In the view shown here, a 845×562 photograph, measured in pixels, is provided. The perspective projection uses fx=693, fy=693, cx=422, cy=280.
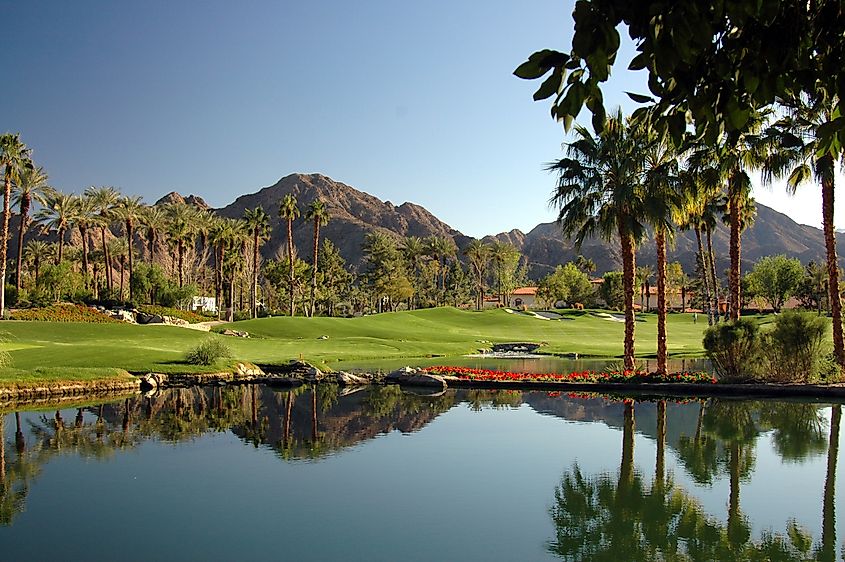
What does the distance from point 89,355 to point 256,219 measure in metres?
57.8

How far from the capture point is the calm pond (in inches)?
429

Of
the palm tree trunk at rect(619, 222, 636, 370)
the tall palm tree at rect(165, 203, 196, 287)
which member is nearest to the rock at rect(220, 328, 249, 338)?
the tall palm tree at rect(165, 203, 196, 287)

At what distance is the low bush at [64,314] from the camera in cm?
5981

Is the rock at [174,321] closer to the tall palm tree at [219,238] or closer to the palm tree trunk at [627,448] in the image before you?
the tall palm tree at [219,238]

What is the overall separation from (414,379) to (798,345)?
16.2m

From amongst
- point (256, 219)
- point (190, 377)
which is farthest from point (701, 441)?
point (256, 219)

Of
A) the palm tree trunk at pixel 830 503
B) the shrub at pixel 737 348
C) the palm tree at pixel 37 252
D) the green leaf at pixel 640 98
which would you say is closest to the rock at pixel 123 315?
the palm tree at pixel 37 252

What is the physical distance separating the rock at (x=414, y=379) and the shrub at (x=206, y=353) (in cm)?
970

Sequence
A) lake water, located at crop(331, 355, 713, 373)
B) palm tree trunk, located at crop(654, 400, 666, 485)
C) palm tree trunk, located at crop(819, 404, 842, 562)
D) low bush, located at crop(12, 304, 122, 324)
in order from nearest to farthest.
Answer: palm tree trunk, located at crop(819, 404, 842, 562) → palm tree trunk, located at crop(654, 400, 666, 485) → lake water, located at crop(331, 355, 713, 373) → low bush, located at crop(12, 304, 122, 324)

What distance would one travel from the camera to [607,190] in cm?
3027

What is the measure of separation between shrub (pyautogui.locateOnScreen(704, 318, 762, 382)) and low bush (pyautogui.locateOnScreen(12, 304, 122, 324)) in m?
52.2

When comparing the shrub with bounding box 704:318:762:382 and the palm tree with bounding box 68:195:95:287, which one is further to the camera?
the palm tree with bounding box 68:195:95:287

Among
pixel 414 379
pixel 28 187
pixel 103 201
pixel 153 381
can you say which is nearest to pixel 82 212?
pixel 103 201

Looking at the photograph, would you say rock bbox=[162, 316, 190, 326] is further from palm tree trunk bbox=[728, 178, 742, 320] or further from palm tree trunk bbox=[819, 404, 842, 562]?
palm tree trunk bbox=[819, 404, 842, 562]
